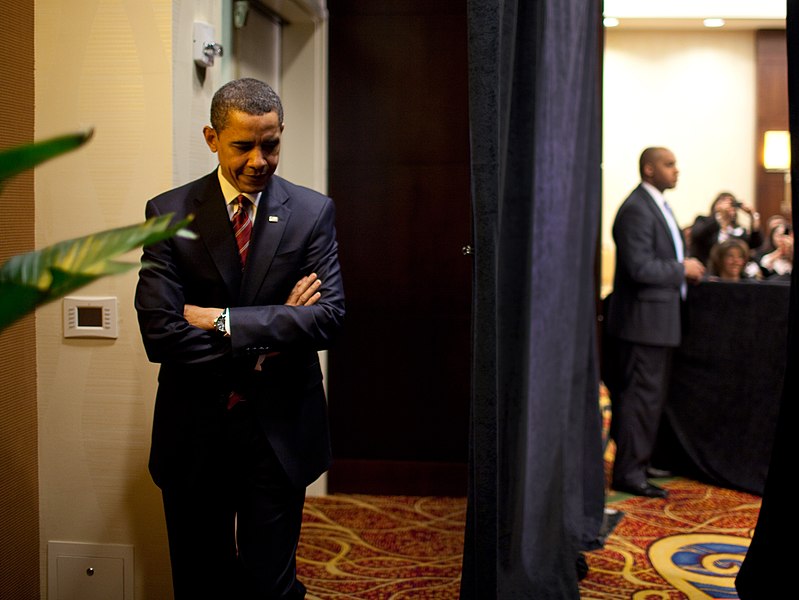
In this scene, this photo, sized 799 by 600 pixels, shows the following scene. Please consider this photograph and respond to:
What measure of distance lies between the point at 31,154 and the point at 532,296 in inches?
100

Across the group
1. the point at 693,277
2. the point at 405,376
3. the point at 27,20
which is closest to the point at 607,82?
the point at 693,277

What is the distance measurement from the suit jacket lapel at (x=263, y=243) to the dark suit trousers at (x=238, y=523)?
0.30 meters

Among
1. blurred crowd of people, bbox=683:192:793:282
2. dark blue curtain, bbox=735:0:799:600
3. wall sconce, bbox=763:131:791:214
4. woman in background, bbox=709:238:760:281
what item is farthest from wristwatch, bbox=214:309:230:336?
wall sconce, bbox=763:131:791:214

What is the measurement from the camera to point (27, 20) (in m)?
2.98

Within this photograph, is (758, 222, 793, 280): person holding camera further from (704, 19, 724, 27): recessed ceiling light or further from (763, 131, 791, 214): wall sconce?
(704, 19, 724, 27): recessed ceiling light

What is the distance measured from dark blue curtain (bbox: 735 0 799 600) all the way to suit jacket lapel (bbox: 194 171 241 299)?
68.6 inches

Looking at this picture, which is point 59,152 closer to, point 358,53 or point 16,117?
point 16,117

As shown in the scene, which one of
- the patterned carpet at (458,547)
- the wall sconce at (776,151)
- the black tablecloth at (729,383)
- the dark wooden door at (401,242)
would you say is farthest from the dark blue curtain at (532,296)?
the wall sconce at (776,151)

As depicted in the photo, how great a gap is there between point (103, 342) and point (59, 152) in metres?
2.23

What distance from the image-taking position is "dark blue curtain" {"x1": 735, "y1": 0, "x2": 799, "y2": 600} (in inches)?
116

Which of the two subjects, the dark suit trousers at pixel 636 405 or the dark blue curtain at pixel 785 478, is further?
the dark suit trousers at pixel 636 405

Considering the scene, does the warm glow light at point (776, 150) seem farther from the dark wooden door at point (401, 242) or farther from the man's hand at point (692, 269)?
the dark wooden door at point (401, 242)

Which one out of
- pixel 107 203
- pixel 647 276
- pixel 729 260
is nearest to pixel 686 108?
pixel 729 260

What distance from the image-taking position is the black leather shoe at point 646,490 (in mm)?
5055
